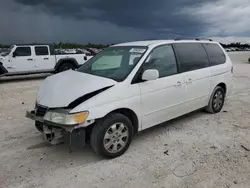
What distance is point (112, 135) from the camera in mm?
3389

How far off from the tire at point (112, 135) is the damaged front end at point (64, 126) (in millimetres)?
167

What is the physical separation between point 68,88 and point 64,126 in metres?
0.63

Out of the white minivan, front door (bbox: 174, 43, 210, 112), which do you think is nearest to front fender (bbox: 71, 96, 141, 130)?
the white minivan

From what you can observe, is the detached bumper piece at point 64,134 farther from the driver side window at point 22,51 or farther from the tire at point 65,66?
the tire at point 65,66

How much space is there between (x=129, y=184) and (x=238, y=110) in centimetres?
420

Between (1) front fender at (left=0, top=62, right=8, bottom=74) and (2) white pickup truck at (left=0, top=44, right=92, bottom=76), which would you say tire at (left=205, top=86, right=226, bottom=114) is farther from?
(1) front fender at (left=0, top=62, right=8, bottom=74)

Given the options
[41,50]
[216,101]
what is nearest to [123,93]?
[216,101]

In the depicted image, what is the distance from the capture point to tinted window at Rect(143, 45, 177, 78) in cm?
397

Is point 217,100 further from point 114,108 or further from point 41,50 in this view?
point 41,50

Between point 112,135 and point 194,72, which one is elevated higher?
point 194,72

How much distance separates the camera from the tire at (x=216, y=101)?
5.35 meters

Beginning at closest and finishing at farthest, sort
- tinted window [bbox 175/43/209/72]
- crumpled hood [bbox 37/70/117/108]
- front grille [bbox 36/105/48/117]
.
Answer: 1. crumpled hood [bbox 37/70/117/108]
2. front grille [bbox 36/105/48/117]
3. tinted window [bbox 175/43/209/72]

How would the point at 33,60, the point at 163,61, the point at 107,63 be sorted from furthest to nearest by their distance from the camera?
the point at 33,60
the point at 107,63
the point at 163,61

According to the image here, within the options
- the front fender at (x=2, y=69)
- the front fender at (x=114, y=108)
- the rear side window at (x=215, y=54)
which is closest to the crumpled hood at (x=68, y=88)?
the front fender at (x=114, y=108)
